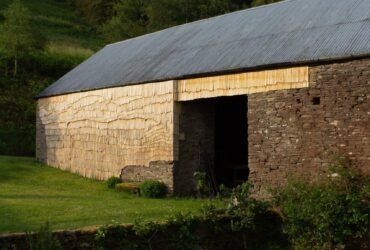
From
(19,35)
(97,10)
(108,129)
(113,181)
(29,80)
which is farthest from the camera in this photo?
(97,10)

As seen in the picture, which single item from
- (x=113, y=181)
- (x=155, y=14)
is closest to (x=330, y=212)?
(x=113, y=181)

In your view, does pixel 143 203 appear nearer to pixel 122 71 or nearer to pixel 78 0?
pixel 122 71

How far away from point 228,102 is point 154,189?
3.97m

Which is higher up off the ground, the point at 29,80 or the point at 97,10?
the point at 97,10

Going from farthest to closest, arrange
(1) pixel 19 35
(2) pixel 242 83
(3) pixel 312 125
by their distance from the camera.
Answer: (1) pixel 19 35
(2) pixel 242 83
(3) pixel 312 125

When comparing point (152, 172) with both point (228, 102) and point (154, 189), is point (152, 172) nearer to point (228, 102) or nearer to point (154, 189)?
point (154, 189)

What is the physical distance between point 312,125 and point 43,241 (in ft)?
22.5

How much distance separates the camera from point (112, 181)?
65.1 feet

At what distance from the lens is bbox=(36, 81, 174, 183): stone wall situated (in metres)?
18.5

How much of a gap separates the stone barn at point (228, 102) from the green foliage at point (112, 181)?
1.00ft

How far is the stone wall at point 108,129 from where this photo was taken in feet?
60.6

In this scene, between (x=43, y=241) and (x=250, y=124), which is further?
(x=250, y=124)

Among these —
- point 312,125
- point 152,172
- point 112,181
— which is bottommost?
point 112,181

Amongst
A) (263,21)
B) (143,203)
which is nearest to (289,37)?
(263,21)
